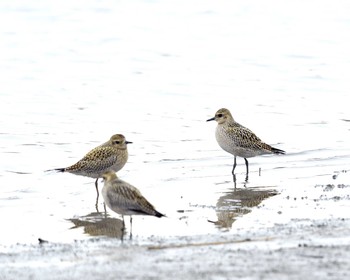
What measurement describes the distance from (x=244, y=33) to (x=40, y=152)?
13496 mm

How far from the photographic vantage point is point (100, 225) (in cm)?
1117

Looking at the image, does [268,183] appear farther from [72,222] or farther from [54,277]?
[54,277]

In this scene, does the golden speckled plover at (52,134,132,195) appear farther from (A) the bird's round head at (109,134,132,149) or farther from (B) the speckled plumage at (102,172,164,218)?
(B) the speckled plumage at (102,172,164,218)

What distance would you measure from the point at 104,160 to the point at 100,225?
2144 millimetres

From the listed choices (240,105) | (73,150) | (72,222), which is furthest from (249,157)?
(240,105)

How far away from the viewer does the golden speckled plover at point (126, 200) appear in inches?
400

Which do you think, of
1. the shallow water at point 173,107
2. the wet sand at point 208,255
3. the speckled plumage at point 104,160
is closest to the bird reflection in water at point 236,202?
the shallow water at point 173,107

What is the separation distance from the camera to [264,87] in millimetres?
22359

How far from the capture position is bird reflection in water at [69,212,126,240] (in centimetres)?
1063

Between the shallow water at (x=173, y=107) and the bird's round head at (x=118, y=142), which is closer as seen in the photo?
the shallow water at (x=173, y=107)

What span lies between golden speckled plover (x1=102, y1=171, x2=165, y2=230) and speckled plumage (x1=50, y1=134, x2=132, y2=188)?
8.55 feet

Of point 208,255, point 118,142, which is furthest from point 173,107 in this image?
point 208,255

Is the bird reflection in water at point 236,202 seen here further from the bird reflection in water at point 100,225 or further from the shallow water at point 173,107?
the bird reflection in water at point 100,225

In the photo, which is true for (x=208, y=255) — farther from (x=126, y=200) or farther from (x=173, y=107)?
(x=173, y=107)
